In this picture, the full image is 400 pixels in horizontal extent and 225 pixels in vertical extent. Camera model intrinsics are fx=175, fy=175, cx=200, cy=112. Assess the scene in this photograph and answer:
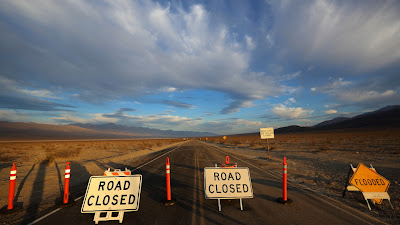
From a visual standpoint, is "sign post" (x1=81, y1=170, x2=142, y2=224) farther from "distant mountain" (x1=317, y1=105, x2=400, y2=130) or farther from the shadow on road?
"distant mountain" (x1=317, y1=105, x2=400, y2=130)

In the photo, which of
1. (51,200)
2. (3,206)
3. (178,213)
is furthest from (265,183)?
(3,206)

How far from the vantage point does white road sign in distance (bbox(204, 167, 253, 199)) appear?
580 cm

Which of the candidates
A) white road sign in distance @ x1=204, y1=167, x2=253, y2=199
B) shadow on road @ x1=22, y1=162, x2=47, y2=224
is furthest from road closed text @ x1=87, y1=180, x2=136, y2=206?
white road sign in distance @ x1=204, y1=167, x2=253, y2=199

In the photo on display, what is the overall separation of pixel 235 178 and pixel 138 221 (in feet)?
10.8

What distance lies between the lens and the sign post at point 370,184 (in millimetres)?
5910

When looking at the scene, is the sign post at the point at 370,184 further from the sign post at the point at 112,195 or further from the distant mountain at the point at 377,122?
the distant mountain at the point at 377,122

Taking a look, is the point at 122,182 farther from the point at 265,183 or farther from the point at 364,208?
the point at 364,208

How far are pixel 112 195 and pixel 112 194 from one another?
0.03m

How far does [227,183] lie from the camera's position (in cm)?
607

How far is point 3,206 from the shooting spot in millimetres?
5930

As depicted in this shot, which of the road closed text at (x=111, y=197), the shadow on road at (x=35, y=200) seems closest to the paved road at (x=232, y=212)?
the road closed text at (x=111, y=197)

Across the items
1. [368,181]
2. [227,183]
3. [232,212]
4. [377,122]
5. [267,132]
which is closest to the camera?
[232,212]

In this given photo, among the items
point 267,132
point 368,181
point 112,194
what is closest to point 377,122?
point 267,132

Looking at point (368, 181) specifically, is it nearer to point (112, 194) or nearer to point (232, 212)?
point (232, 212)
